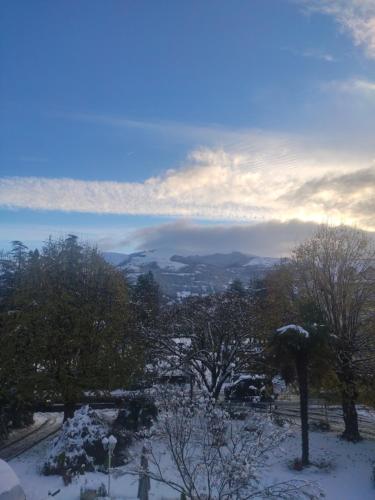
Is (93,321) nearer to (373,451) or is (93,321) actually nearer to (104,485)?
(104,485)

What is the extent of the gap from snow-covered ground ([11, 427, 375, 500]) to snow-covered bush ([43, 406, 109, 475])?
47 centimetres

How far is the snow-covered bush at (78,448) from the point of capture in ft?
61.0

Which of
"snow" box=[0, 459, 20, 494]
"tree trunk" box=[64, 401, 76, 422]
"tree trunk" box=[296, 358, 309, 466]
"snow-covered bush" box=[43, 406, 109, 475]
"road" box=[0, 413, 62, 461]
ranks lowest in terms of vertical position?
"road" box=[0, 413, 62, 461]

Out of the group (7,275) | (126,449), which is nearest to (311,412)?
(126,449)

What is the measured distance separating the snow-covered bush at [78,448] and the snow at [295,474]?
Result: 46cm

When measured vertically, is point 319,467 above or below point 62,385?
below

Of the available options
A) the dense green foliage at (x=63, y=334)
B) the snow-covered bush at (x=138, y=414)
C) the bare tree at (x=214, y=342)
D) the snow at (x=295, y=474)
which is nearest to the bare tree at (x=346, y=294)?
the snow at (x=295, y=474)

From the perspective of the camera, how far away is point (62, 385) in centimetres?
2327

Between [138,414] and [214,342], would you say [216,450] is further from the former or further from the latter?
[214,342]

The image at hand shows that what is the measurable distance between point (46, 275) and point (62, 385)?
19.6 ft

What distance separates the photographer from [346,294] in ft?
76.3

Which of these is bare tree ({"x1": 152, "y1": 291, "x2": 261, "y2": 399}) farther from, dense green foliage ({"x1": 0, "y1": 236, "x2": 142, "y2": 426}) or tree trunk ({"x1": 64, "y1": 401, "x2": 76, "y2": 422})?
tree trunk ({"x1": 64, "y1": 401, "x2": 76, "y2": 422})

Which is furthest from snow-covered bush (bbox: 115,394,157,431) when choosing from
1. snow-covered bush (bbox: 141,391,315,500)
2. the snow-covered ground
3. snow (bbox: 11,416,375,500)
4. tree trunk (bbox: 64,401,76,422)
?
snow-covered bush (bbox: 141,391,315,500)

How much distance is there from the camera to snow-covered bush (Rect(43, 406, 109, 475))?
61.0ft
